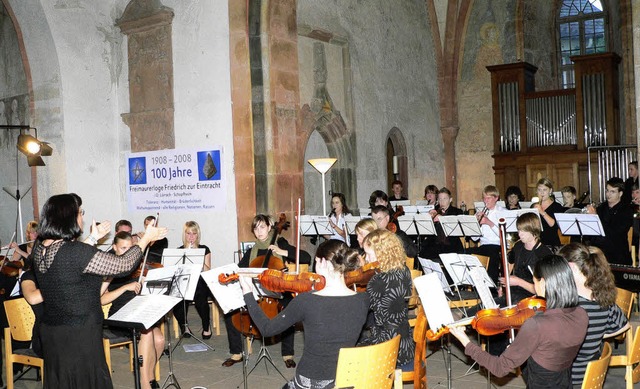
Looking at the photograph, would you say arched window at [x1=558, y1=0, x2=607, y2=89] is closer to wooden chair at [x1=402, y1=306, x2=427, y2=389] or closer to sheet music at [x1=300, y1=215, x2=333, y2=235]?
sheet music at [x1=300, y1=215, x2=333, y2=235]

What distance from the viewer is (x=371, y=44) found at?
1380 cm

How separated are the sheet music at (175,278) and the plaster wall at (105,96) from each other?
16.0 feet

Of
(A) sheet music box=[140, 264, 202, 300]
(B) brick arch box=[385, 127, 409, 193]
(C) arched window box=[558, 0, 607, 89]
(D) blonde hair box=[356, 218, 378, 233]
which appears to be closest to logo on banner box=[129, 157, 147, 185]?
(B) brick arch box=[385, 127, 409, 193]

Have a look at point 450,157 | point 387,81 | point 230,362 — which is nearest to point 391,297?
point 230,362

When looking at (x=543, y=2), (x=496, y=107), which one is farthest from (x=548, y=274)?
(x=543, y=2)

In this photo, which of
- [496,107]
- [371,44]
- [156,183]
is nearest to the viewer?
[156,183]

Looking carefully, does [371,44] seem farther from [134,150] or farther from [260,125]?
[134,150]

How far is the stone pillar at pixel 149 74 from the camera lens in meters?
11.5

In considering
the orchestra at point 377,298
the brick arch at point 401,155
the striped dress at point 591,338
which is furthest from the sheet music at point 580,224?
the brick arch at point 401,155

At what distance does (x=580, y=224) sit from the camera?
8492 mm

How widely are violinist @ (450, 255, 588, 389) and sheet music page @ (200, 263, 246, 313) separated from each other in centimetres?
234

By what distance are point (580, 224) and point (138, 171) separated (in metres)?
7.17

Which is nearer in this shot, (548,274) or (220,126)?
(548,274)

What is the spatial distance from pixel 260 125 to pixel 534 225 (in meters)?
5.52
